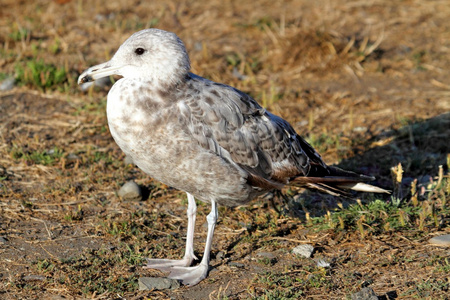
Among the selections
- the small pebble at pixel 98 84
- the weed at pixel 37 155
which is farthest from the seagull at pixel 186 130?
the small pebble at pixel 98 84

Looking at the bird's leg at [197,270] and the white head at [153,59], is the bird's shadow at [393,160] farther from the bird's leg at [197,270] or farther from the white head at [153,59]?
the white head at [153,59]

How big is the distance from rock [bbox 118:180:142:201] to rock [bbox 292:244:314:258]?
5.16ft

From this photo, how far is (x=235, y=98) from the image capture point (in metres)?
4.79

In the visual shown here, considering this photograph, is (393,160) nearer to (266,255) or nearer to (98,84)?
(266,255)

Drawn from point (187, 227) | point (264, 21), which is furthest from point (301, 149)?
point (264, 21)

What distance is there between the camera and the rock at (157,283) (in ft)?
14.4

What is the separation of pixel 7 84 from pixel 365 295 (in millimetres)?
5133

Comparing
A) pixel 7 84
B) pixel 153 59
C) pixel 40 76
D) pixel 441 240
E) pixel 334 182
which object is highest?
pixel 153 59

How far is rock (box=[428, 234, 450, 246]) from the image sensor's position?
4.80 metres

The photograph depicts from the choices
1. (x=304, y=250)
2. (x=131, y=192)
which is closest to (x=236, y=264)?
(x=304, y=250)

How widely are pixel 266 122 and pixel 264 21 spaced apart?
4.56 meters

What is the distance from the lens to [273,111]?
7.36 metres

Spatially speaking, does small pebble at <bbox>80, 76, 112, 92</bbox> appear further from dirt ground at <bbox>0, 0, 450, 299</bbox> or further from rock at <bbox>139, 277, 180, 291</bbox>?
rock at <bbox>139, 277, 180, 291</bbox>

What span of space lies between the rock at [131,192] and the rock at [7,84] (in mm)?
2581
